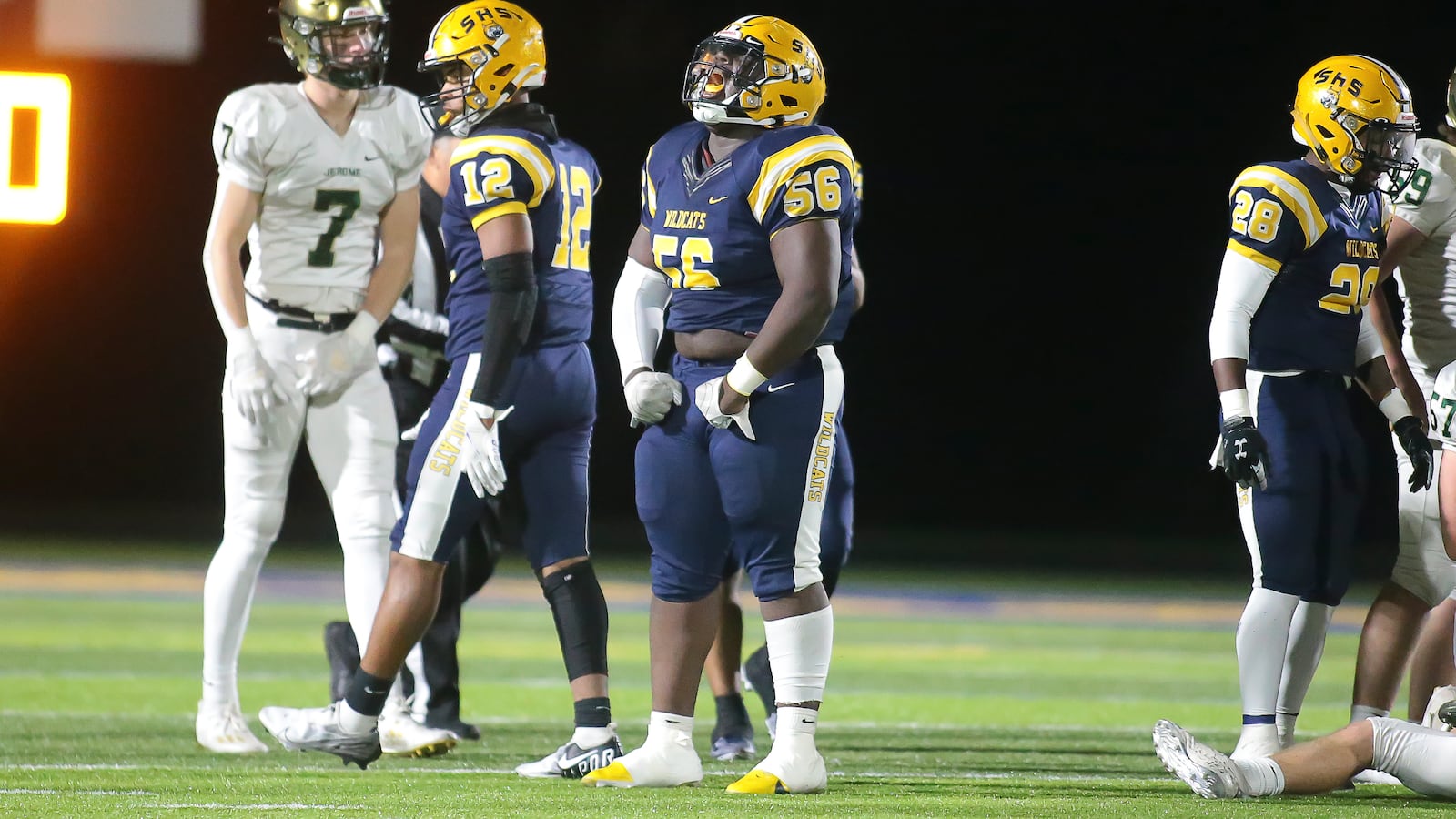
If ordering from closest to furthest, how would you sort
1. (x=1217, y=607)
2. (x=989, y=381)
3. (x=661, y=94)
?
1. (x=1217, y=607)
2. (x=661, y=94)
3. (x=989, y=381)

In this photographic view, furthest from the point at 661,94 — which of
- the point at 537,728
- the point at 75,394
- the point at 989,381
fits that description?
the point at 537,728

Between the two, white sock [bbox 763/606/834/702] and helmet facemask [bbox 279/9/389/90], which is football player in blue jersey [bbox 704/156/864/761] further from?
helmet facemask [bbox 279/9/389/90]

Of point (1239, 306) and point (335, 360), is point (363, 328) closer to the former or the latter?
point (335, 360)

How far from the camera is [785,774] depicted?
362 centimetres

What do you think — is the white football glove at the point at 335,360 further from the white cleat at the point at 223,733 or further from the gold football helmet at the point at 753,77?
the gold football helmet at the point at 753,77

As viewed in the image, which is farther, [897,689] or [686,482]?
[897,689]

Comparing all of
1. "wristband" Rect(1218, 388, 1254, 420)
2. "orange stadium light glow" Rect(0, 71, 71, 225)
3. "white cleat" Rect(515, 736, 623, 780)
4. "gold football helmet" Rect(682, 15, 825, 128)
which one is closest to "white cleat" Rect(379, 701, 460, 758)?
"white cleat" Rect(515, 736, 623, 780)

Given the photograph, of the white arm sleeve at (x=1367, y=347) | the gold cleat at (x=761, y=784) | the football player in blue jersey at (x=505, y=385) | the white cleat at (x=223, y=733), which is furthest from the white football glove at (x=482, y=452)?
the white arm sleeve at (x=1367, y=347)

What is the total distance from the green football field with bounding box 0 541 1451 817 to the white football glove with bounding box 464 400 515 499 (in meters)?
0.68

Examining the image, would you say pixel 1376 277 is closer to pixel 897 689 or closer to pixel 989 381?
pixel 897 689

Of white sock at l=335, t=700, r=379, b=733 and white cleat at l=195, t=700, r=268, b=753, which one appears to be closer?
white sock at l=335, t=700, r=379, b=733

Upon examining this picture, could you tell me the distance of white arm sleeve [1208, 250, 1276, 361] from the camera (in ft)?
12.8

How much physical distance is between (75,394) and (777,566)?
11928mm

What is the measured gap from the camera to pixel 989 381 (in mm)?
14602
